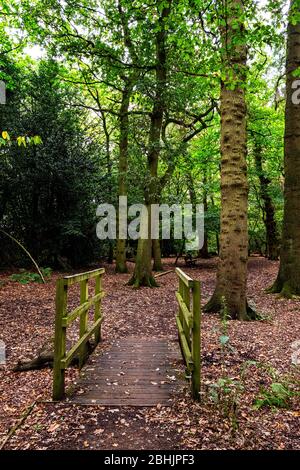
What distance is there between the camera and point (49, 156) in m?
14.2

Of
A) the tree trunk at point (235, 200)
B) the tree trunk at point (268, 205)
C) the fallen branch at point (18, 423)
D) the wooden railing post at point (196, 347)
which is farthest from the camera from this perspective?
the tree trunk at point (268, 205)

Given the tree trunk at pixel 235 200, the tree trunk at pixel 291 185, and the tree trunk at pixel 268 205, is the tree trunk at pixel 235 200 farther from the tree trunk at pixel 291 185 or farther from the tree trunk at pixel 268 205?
the tree trunk at pixel 268 205

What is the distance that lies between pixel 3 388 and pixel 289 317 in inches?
227

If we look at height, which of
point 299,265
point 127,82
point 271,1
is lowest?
point 299,265

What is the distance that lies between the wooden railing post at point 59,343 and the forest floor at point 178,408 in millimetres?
162

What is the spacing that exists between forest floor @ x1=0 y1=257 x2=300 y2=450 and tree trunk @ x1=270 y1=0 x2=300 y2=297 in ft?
6.37

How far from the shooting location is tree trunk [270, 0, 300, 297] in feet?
30.0

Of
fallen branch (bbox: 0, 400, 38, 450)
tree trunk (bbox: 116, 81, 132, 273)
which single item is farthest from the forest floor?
tree trunk (bbox: 116, 81, 132, 273)

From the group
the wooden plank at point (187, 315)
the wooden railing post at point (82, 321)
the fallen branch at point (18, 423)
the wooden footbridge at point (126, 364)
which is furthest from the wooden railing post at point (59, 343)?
the wooden plank at point (187, 315)

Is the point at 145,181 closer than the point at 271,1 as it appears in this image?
No

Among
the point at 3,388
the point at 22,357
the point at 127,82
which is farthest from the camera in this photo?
the point at 127,82

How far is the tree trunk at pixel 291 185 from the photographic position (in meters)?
9.13

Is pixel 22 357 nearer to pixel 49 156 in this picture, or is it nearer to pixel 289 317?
pixel 289 317
